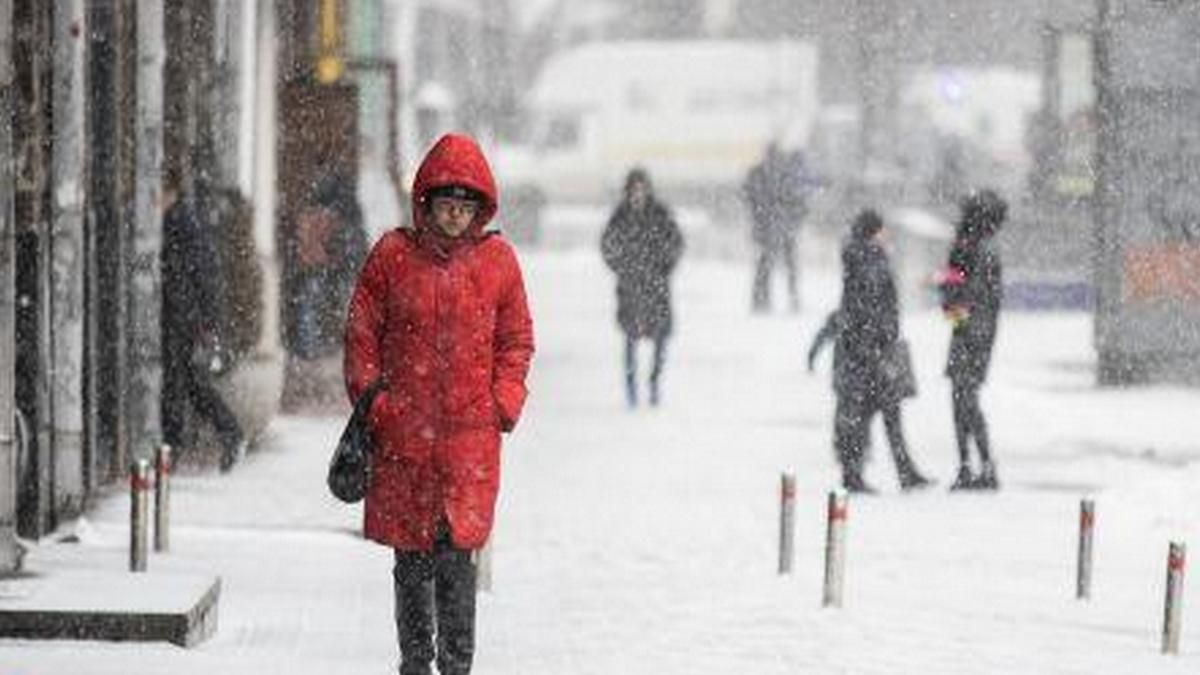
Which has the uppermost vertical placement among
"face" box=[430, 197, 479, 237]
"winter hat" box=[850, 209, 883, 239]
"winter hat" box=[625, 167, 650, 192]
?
"face" box=[430, 197, 479, 237]

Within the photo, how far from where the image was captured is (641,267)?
71.2 feet

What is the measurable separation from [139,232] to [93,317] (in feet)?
4.44

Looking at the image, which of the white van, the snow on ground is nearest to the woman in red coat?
the snow on ground

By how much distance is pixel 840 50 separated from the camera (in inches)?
2544

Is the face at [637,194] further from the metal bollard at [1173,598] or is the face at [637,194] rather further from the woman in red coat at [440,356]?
the woman in red coat at [440,356]

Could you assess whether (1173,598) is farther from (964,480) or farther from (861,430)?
(861,430)

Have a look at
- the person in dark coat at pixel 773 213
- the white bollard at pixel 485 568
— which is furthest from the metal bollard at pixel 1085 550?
the person in dark coat at pixel 773 213

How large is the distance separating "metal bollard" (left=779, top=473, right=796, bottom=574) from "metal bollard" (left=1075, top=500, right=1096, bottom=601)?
121cm

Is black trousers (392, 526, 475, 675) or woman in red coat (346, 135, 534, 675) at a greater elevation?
woman in red coat (346, 135, 534, 675)

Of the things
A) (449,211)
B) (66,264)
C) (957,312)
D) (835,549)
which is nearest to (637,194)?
(957,312)

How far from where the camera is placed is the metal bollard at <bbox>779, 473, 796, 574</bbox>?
12.6 meters

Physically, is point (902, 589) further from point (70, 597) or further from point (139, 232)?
point (139, 232)

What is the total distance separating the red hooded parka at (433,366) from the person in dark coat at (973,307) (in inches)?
307

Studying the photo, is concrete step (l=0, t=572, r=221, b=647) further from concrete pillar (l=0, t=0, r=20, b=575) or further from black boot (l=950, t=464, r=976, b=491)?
black boot (l=950, t=464, r=976, b=491)
